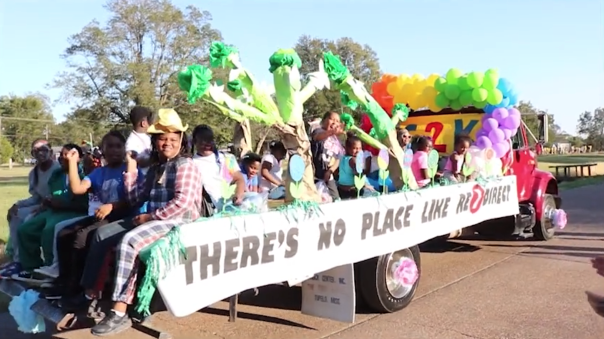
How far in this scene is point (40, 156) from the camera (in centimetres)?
612

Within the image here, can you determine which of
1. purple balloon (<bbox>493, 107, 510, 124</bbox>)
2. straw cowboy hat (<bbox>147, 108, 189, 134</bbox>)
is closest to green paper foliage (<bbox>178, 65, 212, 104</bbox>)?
straw cowboy hat (<bbox>147, 108, 189, 134</bbox>)

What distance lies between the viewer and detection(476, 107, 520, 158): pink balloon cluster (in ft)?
25.9

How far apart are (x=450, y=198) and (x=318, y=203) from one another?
2157 mm

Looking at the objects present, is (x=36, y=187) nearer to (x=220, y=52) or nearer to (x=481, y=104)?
(x=220, y=52)

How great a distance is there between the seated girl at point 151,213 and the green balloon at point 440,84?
474cm

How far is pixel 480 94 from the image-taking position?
7922 mm

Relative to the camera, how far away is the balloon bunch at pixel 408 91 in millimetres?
8609

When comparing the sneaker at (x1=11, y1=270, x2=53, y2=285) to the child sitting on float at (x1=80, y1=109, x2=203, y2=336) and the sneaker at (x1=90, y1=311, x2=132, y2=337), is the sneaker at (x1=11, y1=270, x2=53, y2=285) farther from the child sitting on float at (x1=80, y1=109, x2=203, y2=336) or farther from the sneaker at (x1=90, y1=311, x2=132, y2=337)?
the sneaker at (x1=90, y1=311, x2=132, y2=337)

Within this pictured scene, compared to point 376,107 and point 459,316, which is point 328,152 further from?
point 459,316

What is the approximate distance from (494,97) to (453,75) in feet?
2.12

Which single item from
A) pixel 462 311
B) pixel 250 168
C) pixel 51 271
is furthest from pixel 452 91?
pixel 51 271

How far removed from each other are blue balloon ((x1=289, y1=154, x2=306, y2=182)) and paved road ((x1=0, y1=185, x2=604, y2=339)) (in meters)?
1.41

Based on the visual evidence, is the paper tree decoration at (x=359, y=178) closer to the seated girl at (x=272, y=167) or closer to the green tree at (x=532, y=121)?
the seated girl at (x=272, y=167)

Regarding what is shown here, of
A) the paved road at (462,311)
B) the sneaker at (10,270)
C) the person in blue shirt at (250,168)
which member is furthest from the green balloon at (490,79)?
the sneaker at (10,270)
